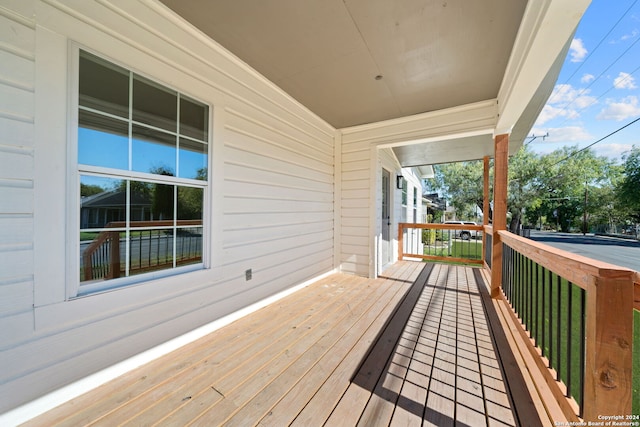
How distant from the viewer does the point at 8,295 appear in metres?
1.21

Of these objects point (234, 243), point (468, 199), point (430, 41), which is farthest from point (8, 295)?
point (468, 199)

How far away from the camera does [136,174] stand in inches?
67.9

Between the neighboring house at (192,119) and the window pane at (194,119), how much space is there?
1cm

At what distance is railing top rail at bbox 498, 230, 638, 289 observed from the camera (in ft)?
3.29

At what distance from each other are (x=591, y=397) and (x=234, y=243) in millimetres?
2562

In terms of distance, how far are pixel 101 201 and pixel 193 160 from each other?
0.74 m

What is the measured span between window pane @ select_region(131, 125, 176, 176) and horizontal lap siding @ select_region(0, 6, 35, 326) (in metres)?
0.51

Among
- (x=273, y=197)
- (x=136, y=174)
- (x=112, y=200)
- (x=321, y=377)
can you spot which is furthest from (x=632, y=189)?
(x=112, y=200)

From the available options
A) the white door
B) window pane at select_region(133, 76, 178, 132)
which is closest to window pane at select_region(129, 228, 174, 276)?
window pane at select_region(133, 76, 178, 132)

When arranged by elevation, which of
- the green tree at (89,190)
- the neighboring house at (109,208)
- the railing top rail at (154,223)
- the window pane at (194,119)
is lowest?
the railing top rail at (154,223)

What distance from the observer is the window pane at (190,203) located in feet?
6.63

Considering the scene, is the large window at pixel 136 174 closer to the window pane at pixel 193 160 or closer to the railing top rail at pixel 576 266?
the window pane at pixel 193 160

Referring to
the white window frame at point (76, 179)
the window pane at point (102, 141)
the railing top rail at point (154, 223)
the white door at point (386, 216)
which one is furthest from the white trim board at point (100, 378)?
the white door at point (386, 216)

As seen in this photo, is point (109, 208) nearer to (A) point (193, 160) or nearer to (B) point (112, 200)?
(B) point (112, 200)
